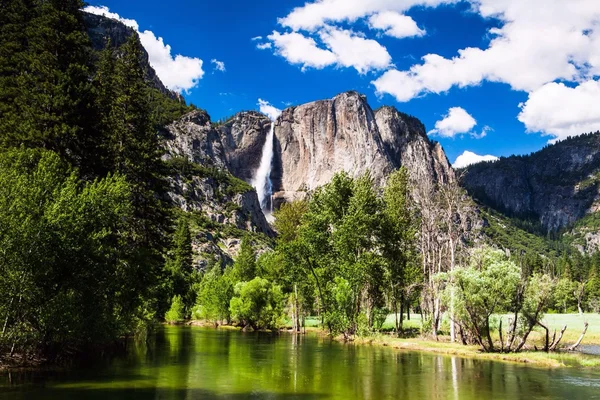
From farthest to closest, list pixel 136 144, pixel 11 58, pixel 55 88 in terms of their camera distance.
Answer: pixel 136 144 → pixel 11 58 → pixel 55 88

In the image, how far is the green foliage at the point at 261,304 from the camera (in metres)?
69.5

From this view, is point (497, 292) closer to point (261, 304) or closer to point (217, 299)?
point (261, 304)

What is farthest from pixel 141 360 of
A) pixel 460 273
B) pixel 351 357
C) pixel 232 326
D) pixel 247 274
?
pixel 247 274

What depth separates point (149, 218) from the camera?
140 feet

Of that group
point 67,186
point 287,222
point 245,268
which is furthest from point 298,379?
point 245,268

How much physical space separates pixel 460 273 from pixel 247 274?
5989 cm

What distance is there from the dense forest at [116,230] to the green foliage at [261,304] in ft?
2.42

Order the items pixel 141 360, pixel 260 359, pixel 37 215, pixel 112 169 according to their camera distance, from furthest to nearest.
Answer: pixel 112 169
pixel 260 359
pixel 141 360
pixel 37 215

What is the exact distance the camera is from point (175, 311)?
93188mm

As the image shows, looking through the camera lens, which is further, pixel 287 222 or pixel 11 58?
pixel 287 222

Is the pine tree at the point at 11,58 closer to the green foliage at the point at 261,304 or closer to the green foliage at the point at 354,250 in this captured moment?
the green foliage at the point at 354,250

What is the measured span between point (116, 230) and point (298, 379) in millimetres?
16124

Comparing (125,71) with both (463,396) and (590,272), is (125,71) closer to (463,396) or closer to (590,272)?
(463,396)

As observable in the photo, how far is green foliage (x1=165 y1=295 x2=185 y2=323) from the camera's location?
93188 mm
